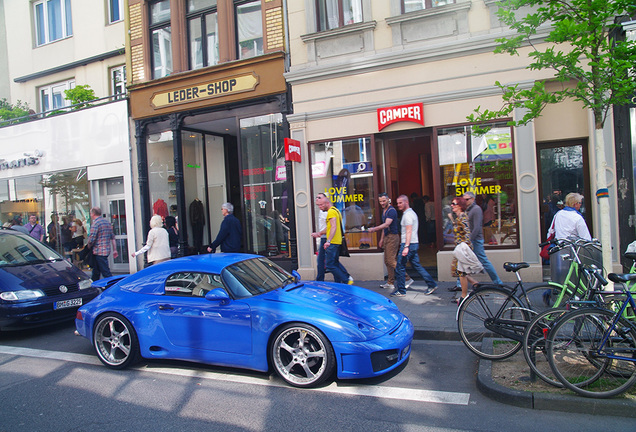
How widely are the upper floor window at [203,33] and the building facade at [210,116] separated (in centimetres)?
3

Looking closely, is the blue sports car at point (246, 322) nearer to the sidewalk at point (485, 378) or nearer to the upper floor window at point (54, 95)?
the sidewalk at point (485, 378)

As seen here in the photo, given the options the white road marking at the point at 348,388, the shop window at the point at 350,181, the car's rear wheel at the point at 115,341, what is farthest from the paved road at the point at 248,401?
the shop window at the point at 350,181

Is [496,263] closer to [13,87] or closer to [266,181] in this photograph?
[266,181]

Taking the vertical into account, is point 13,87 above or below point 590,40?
above

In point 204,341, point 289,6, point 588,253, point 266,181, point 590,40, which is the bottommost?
point 204,341

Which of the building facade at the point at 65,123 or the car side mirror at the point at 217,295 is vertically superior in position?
the building facade at the point at 65,123

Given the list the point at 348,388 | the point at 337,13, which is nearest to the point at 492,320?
the point at 348,388

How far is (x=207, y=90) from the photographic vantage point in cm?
1230

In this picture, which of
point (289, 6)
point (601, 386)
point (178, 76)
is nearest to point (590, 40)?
point (601, 386)

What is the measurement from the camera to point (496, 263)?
30.2ft

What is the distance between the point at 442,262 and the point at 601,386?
578 centimetres

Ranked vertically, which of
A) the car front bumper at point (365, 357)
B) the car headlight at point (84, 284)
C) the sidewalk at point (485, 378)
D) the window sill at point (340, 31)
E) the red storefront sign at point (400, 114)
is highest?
the window sill at point (340, 31)

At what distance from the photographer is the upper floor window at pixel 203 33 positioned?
12602mm

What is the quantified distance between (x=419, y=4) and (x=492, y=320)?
298 inches
